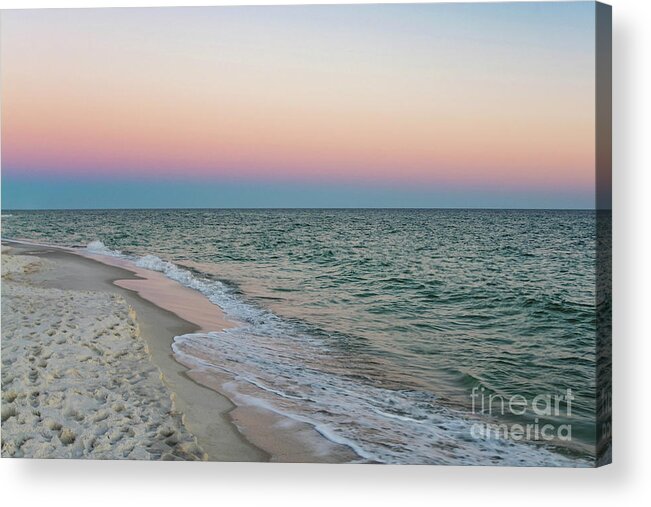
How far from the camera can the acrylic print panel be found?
564 centimetres

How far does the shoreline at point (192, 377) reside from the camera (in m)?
5.54

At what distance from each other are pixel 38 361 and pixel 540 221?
16.5 feet

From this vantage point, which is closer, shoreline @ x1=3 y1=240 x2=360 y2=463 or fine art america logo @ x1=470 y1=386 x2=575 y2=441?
shoreline @ x1=3 y1=240 x2=360 y2=463

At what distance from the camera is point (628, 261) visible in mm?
5621

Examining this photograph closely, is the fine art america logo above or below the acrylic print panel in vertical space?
below

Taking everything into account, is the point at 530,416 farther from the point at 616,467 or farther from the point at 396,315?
the point at 396,315

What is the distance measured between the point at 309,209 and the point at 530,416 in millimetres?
3263

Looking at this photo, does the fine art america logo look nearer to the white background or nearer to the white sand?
the white background

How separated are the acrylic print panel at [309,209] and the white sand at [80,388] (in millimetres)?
19

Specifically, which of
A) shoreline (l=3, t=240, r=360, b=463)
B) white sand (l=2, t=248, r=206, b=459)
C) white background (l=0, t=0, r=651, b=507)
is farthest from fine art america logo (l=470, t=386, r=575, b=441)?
white sand (l=2, t=248, r=206, b=459)

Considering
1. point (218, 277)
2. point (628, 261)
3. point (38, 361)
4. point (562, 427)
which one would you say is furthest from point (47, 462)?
point (628, 261)

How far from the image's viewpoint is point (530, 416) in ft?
18.8

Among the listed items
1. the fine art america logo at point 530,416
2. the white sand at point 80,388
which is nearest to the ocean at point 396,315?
the fine art america logo at point 530,416

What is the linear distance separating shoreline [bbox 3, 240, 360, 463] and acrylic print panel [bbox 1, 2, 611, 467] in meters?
0.02
